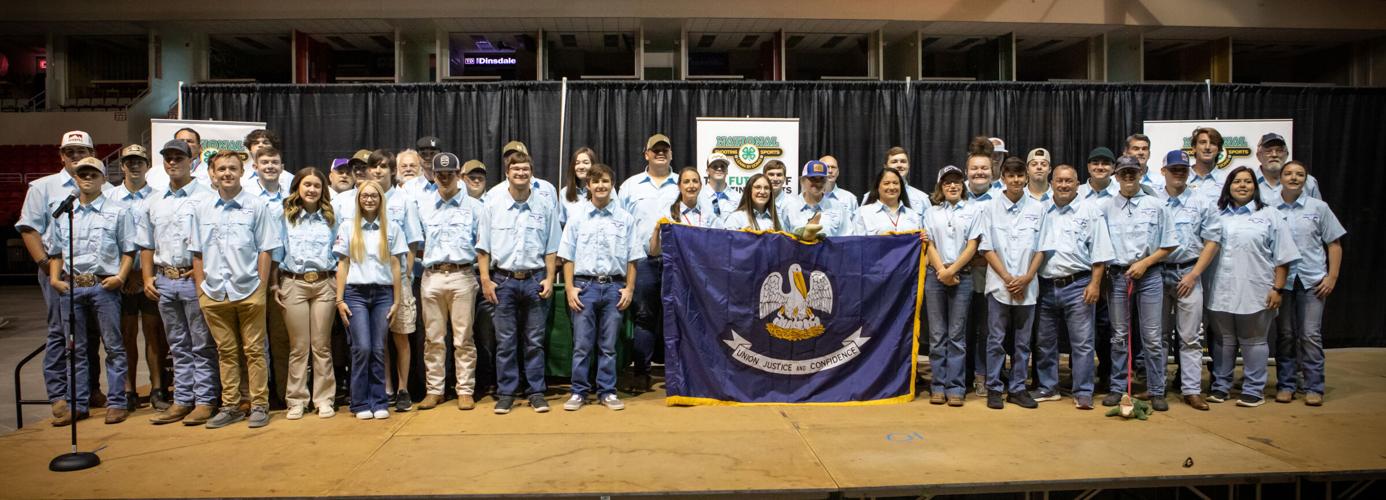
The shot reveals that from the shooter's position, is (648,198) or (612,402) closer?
→ (612,402)

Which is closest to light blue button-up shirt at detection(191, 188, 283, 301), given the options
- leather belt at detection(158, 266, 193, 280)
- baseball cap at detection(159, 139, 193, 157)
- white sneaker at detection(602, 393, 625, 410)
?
leather belt at detection(158, 266, 193, 280)

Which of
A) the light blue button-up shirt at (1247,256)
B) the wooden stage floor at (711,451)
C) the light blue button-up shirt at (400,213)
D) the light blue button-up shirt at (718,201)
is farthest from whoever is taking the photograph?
the light blue button-up shirt at (718,201)

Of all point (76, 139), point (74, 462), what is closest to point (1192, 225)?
point (74, 462)

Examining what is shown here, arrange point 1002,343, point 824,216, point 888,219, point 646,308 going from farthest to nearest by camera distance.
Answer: point 646,308, point 824,216, point 888,219, point 1002,343

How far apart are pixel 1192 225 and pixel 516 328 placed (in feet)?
14.5

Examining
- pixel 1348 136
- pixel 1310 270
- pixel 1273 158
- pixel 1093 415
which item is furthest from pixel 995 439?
pixel 1348 136

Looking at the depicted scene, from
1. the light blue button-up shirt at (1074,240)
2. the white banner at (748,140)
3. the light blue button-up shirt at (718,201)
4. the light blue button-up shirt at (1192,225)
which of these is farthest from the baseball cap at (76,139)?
the light blue button-up shirt at (1192,225)

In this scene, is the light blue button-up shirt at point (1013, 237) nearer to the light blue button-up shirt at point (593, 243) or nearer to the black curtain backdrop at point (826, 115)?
the light blue button-up shirt at point (593, 243)

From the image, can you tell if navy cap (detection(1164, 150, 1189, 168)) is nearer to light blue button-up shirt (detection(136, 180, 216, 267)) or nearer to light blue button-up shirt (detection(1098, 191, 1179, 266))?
light blue button-up shirt (detection(1098, 191, 1179, 266))

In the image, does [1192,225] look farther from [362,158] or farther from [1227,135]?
[362,158]

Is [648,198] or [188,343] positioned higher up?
[648,198]

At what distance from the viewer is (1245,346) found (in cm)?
535

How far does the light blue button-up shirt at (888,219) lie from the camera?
5.52 m

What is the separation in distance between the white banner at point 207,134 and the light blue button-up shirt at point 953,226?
5766 mm
